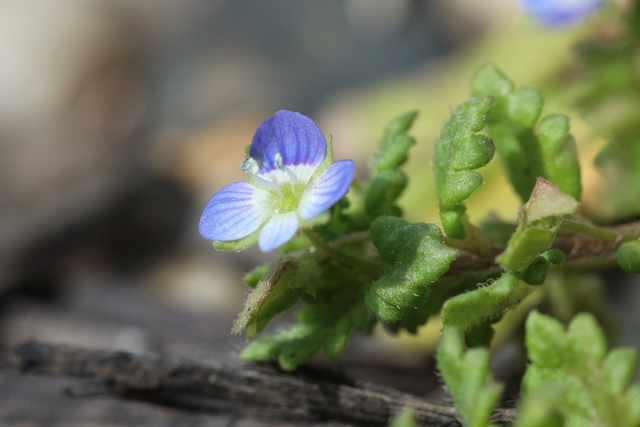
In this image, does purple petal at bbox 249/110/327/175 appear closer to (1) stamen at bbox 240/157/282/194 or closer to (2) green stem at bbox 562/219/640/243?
(1) stamen at bbox 240/157/282/194

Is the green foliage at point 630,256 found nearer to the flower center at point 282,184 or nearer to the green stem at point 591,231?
the green stem at point 591,231

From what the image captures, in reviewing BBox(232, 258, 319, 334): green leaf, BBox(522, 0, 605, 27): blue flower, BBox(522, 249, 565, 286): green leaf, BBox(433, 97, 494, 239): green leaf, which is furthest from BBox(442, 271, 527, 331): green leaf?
BBox(522, 0, 605, 27): blue flower

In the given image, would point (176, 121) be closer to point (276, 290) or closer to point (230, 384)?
point (230, 384)

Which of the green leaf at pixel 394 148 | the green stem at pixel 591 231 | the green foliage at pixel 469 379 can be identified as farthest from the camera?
the green leaf at pixel 394 148

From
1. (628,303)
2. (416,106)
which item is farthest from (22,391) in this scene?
(416,106)

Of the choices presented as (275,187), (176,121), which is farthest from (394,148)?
(176,121)

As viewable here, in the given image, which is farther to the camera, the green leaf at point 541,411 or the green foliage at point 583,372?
the green foliage at point 583,372

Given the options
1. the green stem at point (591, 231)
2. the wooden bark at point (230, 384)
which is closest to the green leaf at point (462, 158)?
the green stem at point (591, 231)

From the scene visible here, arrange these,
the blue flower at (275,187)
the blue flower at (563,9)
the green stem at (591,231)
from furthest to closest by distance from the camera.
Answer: the blue flower at (563,9)
the green stem at (591,231)
the blue flower at (275,187)
